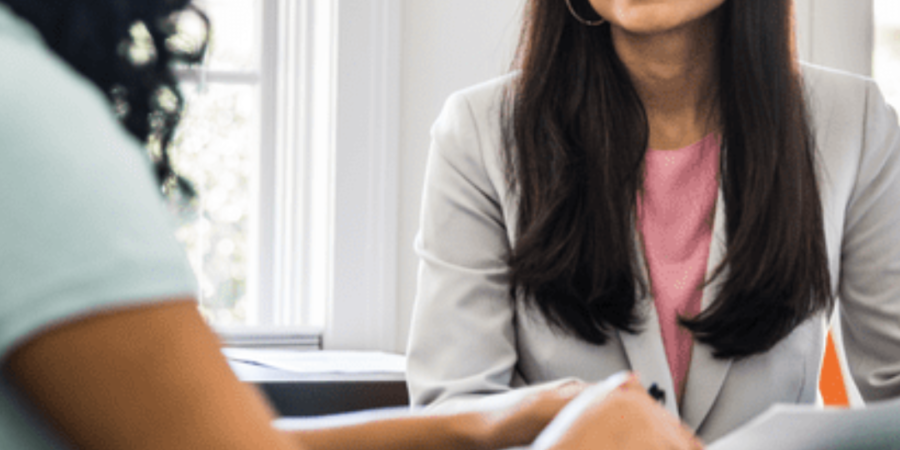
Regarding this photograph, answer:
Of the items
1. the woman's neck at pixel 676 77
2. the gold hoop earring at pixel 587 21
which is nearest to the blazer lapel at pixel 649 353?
the woman's neck at pixel 676 77

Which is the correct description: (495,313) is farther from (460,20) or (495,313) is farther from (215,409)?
(460,20)

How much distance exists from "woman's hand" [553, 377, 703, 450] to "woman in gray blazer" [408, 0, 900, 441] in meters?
0.39

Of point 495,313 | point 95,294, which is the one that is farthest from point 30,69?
point 495,313

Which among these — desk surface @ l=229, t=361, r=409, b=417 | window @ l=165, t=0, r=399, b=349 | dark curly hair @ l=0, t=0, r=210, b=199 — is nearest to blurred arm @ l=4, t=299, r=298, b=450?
dark curly hair @ l=0, t=0, r=210, b=199

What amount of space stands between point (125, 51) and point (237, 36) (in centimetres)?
170

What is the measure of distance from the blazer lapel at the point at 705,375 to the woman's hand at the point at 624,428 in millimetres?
442

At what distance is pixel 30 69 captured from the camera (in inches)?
13.1

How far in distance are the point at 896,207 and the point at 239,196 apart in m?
1.41

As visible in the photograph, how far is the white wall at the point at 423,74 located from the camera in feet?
6.37

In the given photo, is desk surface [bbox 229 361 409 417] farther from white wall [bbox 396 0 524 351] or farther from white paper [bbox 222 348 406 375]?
white wall [bbox 396 0 524 351]

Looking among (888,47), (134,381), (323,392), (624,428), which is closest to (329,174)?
(323,392)

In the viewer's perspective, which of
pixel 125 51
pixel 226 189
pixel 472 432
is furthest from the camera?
pixel 226 189

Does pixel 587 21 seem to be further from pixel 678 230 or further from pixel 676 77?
pixel 678 230

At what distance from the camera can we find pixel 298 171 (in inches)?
78.6
